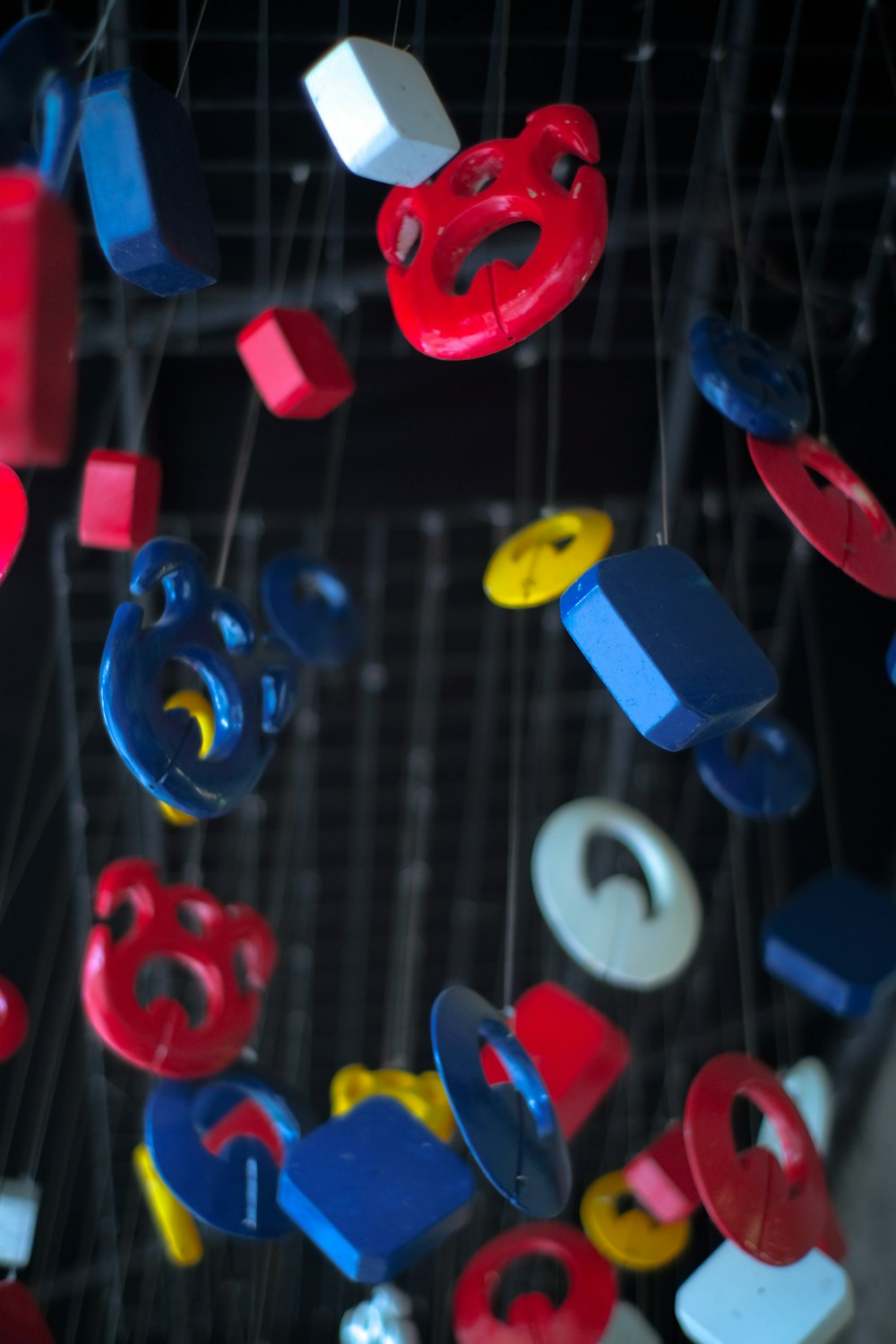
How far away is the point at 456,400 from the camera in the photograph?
1929 millimetres

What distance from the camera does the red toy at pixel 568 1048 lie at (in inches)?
48.6

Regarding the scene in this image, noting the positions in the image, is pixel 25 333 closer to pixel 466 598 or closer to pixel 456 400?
pixel 456 400

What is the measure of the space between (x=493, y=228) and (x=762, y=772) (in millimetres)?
675

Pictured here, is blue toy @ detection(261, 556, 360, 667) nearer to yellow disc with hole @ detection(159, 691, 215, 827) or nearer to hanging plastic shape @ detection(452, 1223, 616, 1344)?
yellow disc with hole @ detection(159, 691, 215, 827)

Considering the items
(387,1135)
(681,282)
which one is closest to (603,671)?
(387,1135)

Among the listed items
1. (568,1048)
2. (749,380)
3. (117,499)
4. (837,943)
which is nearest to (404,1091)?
(568,1048)

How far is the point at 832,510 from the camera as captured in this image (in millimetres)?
1017

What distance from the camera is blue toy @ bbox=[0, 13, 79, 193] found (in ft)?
2.56

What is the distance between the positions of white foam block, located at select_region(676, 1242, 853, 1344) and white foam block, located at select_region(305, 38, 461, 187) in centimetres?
94

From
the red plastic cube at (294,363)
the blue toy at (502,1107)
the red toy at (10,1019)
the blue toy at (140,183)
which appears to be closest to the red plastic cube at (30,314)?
the blue toy at (140,183)

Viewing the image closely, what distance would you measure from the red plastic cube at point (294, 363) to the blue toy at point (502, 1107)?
507 millimetres

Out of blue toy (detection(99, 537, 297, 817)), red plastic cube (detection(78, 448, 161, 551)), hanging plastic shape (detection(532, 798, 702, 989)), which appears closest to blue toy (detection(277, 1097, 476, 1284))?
blue toy (detection(99, 537, 297, 817))

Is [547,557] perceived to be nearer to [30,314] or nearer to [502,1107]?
[502,1107]

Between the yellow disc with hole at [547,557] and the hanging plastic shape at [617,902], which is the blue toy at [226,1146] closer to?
the hanging plastic shape at [617,902]
